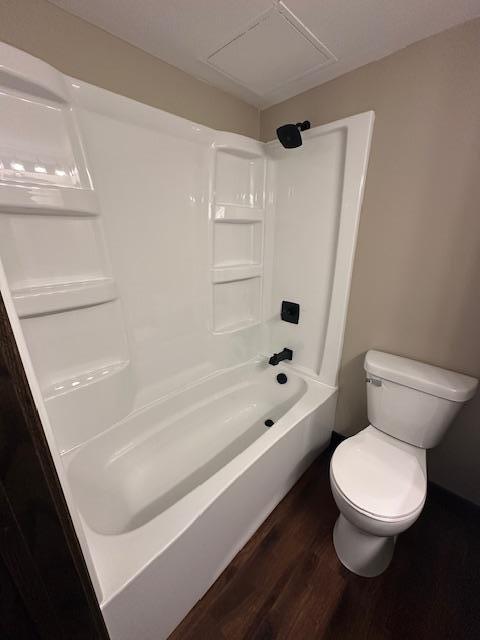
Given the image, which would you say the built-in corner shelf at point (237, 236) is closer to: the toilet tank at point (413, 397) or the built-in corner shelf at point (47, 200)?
the built-in corner shelf at point (47, 200)

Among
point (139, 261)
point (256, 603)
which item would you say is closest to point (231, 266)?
point (139, 261)

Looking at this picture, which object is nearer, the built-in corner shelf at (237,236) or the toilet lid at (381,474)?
the toilet lid at (381,474)

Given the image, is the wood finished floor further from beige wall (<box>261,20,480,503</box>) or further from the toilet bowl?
beige wall (<box>261,20,480,503</box>)

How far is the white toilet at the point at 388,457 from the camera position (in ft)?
3.14

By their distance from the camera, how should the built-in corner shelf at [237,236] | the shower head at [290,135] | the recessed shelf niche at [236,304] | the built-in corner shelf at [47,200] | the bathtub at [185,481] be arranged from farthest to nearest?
the recessed shelf niche at [236,304] < the built-in corner shelf at [237,236] < the shower head at [290,135] < the built-in corner shelf at [47,200] < the bathtub at [185,481]

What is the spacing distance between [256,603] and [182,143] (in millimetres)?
2144

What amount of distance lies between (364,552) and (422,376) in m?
0.82

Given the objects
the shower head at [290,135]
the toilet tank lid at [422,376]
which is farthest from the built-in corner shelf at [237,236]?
the toilet tank lid at [422,376]

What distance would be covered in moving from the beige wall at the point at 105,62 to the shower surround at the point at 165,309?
4.6 inches

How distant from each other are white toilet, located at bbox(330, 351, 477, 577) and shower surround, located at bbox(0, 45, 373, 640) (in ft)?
0.99

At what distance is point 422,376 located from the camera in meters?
1.15

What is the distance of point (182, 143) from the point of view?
Result: 4.27ft

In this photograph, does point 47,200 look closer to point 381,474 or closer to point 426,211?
point 426,211

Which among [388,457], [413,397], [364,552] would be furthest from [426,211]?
[364,552]
